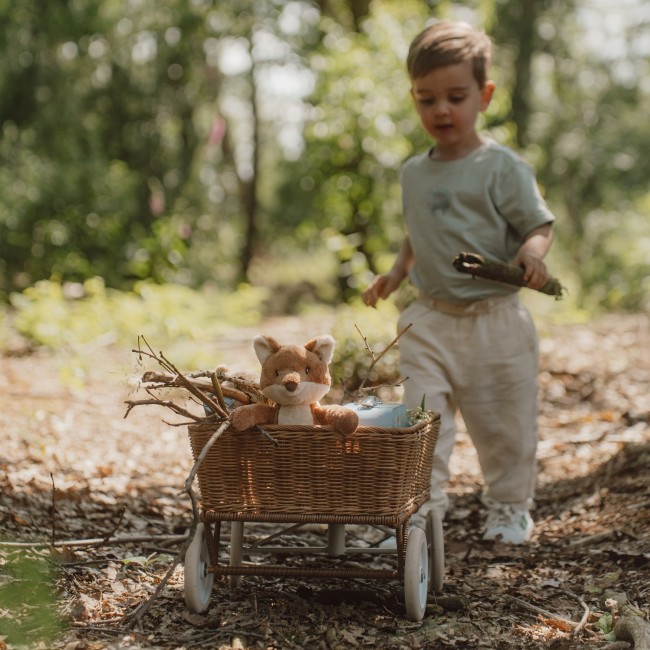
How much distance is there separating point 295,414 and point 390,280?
1.37 metres

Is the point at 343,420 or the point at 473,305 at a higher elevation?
the point at 473,305

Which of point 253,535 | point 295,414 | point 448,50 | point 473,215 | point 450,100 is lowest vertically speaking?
point 253,535

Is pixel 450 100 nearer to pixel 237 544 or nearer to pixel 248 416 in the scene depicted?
pixel 248 416

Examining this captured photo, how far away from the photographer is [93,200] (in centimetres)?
1155

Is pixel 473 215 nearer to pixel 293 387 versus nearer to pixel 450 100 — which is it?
pixel 450 100

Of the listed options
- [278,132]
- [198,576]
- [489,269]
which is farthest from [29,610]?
[278,132]

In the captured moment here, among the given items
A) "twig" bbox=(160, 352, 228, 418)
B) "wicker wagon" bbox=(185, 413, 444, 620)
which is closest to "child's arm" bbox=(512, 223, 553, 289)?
"wicker wagon" bbox=(185, 413, 444, 620)

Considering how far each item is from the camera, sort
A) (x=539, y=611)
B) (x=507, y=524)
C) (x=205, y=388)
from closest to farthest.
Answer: (x=205, y=388)
(x=539, y=611)
(x=507, y=524)

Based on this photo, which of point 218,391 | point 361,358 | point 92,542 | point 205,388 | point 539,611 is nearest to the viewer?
point 218,391

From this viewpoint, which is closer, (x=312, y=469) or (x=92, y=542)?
(x=312, y=469)

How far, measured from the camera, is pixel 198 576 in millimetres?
2699

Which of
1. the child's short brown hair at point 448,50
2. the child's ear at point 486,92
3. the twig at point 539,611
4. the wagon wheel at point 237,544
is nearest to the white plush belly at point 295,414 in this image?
the wagon wheel at point 237,544

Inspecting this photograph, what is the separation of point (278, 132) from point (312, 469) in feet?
70.9

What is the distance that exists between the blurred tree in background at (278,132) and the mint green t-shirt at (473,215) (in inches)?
150
